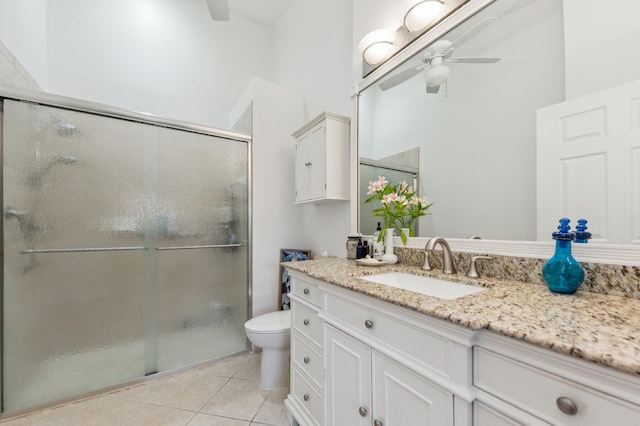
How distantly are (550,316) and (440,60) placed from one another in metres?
1.25

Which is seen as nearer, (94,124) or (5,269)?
(5,269)

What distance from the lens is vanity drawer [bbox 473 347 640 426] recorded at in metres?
0.44

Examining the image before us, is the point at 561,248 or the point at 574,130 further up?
the point at 574,130

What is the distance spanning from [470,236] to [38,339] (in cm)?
258

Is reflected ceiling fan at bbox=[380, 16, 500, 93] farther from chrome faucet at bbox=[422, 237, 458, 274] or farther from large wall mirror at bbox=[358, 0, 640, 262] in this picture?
chrome faucet at bbox=[422, 237, 458, 274]

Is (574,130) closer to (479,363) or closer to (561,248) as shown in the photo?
(561,248)

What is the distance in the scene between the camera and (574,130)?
883 millimetres

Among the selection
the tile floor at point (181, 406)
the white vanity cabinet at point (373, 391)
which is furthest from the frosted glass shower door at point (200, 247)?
the white vanity cabinet at point (373, 391)

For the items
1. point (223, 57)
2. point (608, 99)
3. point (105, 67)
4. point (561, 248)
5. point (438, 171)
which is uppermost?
point (223, 57)

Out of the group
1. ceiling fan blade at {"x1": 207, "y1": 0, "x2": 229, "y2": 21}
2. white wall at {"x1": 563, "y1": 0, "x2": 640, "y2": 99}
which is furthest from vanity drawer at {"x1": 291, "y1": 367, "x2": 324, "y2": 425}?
ceiling fan blade at {"x1": 207, "y1": 0, "x2": 229, "y2": 21}

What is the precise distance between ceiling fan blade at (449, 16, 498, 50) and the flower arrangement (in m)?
0.72

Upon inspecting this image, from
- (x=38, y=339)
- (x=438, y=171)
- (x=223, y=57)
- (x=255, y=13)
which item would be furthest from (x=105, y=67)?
(x=438, y=171)

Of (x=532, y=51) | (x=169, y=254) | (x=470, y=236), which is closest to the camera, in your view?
(x=532, y=51)

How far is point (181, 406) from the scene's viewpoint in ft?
5.30
